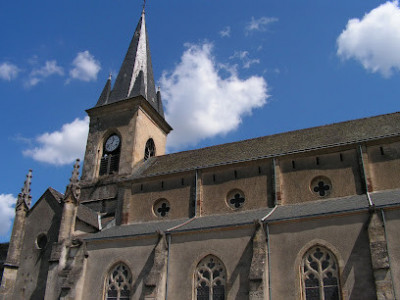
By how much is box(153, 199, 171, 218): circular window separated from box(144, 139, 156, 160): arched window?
7115 millimetres

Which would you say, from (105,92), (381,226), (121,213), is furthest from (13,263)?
(381,226)

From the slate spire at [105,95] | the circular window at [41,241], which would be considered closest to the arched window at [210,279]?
the circular window at [41,241]

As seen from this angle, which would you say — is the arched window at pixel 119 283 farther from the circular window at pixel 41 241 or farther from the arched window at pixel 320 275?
the arched window at pixel 320 275

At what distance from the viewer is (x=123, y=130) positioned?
28.3 metres

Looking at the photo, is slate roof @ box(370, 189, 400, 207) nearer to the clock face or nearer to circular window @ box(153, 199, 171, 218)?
circular window @ box(153, 199, 171, 218)

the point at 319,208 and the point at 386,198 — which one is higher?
the point at 386,198

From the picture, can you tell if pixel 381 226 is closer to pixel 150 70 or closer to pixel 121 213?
pixel 121 213

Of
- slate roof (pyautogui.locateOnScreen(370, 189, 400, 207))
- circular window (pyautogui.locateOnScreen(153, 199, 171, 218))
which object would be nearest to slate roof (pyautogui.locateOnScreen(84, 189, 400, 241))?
slate roof (pyautogui.locateOnScreen(370, 189, 400, 207))

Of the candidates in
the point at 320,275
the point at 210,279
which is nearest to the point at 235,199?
the point at 210,279

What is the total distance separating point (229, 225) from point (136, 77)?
18.0 m

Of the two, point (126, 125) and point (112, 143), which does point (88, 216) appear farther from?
point (126, 125)

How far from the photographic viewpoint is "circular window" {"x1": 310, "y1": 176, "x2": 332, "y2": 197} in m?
18.9

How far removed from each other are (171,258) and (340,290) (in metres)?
7.22

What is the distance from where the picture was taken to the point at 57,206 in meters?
22.5
